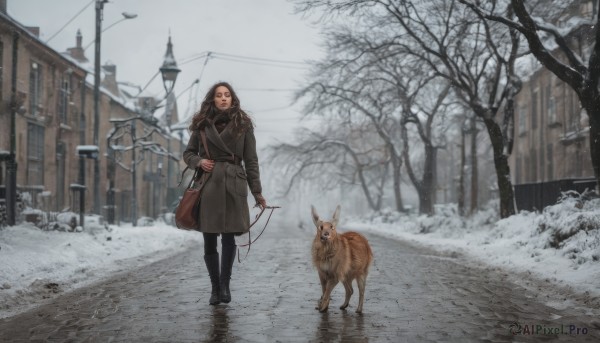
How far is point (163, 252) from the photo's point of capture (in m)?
15.9

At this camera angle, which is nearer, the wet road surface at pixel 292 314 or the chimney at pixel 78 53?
the wet road surface at pixel 292 314

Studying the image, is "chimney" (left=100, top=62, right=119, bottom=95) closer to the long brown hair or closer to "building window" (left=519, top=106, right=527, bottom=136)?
"building window" (left=519, top=106, right=527, bottom=136)

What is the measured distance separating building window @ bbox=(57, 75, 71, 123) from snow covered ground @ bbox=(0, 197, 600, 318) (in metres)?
13.4

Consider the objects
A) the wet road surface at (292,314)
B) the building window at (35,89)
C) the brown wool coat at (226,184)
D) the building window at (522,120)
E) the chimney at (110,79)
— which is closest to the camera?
the wet road surface at (292,314)

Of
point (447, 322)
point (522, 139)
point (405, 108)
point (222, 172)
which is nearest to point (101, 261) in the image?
point (222, 172)

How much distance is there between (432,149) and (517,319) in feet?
78.7

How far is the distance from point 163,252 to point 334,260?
10.3 metres

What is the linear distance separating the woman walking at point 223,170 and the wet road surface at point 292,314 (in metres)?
0.59

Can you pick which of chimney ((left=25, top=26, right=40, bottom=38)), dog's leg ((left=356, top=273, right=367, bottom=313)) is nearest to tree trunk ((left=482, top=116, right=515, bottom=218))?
dog's leg ((left=356, top=273, right=367, bottom=313))

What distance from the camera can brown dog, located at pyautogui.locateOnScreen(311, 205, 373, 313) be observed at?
20.8 feet

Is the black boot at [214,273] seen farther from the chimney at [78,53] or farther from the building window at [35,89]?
the chimney at [78,53]

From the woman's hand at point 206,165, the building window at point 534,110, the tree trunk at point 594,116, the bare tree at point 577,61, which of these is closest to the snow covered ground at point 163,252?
the tree trunk at point 594,116

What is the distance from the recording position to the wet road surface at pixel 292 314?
17.8 ft

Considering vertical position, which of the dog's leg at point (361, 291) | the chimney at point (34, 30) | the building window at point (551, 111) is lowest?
the dog's leg at point (361, 291)
